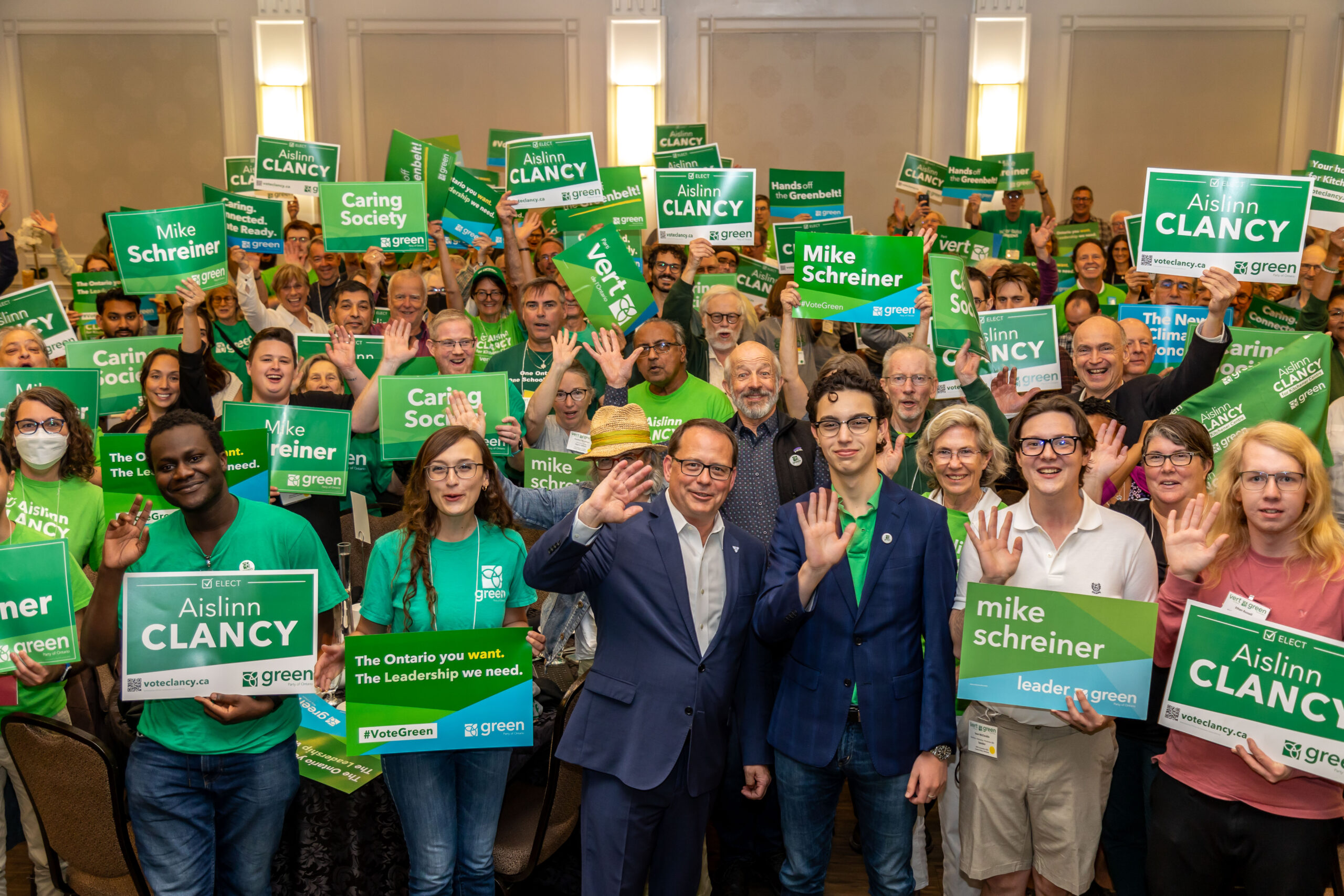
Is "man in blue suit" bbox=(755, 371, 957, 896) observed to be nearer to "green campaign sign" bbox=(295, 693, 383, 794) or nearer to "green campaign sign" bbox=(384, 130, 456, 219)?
"green campaign sign" bbox=(295, 693, 383, 794)

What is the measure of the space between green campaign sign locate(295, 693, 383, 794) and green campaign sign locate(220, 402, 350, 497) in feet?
3.53

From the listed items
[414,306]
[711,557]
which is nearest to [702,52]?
[414,306]

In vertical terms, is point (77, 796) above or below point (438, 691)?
below

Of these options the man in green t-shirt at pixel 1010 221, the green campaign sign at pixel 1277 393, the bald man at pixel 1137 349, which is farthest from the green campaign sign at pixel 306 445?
the man in green t-shirt at pixel 1010 221

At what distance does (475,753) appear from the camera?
3197 mm

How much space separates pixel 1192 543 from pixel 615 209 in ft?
16.2

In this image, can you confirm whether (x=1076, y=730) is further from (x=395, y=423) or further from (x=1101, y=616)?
(x=395, y=423)

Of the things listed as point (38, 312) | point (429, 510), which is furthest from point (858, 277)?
point (38, 312)

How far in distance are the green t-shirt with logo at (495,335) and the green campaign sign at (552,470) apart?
6.58 feet

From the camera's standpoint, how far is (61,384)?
4.55m

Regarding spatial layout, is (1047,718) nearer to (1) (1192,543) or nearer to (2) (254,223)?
(1) (1192,543)

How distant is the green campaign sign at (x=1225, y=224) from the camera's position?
4453 mm

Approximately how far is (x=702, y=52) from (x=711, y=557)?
10238 mm

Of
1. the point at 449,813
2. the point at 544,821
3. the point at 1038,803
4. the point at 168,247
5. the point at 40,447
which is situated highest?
the point at 168,247
